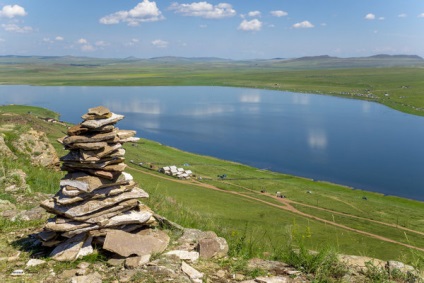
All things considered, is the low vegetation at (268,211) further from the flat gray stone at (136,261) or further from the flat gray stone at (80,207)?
the flat gray stone at (136,261)

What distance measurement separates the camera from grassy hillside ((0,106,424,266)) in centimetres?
2058

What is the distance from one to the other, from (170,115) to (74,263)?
103m

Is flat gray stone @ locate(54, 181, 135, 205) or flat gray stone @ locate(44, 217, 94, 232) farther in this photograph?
flat gray stone @ locate(54, 181, 135, 205)

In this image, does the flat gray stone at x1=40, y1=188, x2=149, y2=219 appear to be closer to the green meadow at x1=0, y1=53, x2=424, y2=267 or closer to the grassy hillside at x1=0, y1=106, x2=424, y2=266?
the green meadow at x1=0, y1=53, x2=424, y2=267

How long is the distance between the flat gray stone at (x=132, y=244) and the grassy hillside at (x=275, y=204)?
2728mm

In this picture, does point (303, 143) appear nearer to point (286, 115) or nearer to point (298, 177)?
point (298, 177)

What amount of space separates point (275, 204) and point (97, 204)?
1241 inches

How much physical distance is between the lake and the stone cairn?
156 ft

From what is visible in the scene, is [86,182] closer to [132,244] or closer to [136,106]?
[132,244]

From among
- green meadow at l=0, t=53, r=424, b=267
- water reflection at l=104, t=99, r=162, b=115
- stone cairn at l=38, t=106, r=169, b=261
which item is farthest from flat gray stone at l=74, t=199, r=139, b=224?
water reflection at l=104, t=99, r=162, b=115

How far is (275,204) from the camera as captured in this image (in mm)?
38000

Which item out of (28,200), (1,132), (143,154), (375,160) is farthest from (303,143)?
(28,200)

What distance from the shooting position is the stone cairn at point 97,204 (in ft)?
25.7

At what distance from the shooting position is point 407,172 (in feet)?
188
